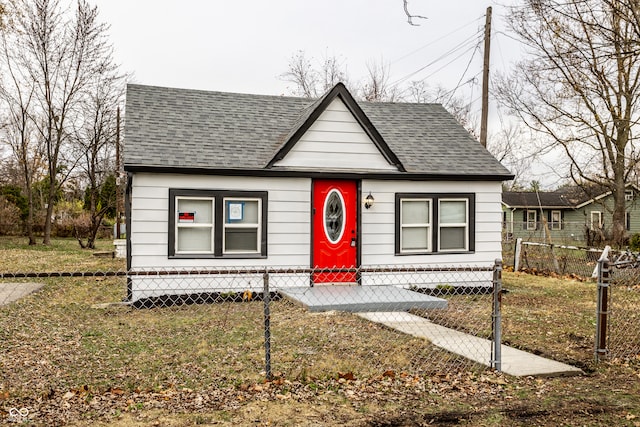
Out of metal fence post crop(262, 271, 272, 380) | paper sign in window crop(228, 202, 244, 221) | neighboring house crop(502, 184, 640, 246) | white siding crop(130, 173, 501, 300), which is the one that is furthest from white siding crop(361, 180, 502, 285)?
neighboring house crop(502, 184, 640, 246)

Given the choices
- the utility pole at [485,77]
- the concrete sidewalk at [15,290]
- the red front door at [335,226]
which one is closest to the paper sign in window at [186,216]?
the red front door at [335,226]

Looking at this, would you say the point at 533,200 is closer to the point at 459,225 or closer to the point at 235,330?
the point at 459,225

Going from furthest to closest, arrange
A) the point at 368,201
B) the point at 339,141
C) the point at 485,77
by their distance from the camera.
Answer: the point at 485,77, the point at 339,141, the point at 368,201

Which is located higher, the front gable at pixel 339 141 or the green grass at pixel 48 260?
the front gable at pixel 339 141

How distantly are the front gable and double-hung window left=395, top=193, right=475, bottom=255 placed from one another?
38.5 inches

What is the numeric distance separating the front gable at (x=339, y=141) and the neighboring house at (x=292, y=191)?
2 centimetres

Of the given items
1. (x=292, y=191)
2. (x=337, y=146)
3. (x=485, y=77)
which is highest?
(x=485, y=77)

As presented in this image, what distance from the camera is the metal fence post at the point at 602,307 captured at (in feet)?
20.9

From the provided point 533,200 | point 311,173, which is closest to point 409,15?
point 311,173

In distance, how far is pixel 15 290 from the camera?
484 inches

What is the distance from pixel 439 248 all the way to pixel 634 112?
14214mm

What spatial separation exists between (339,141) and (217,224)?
3.19m

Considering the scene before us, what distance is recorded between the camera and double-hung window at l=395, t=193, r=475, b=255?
12.5 metres

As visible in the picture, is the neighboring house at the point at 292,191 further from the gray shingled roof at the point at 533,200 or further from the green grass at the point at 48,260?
the gray shingled roof at the point at 533,200
